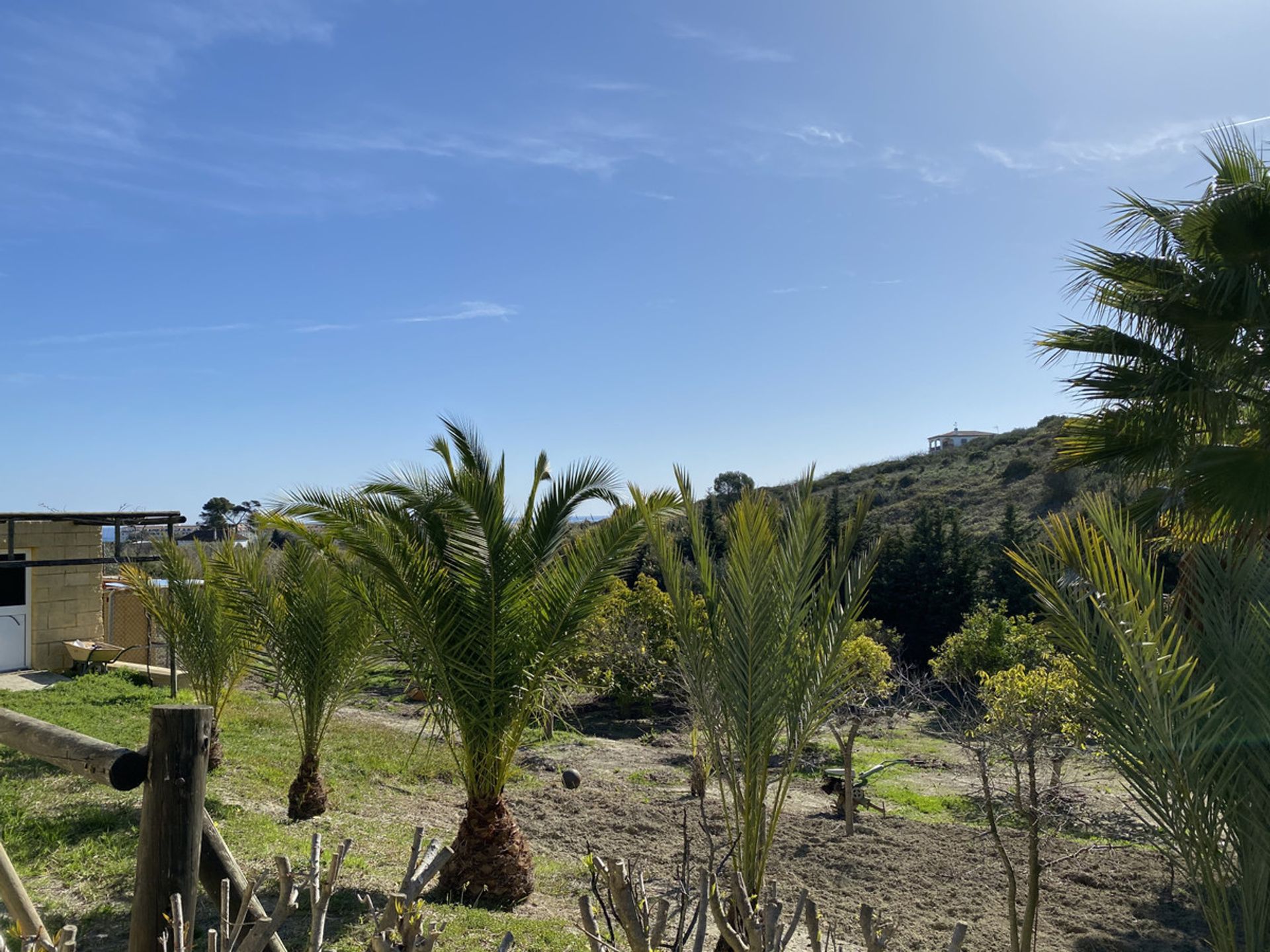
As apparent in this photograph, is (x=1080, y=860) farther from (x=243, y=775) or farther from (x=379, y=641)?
(x=243, y=775)

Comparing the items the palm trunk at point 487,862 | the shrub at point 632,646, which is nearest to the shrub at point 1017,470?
the shrub at point 632,646

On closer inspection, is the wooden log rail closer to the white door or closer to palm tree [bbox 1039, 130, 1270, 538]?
palm tree [bbox 1039, 130, 1270, 538]

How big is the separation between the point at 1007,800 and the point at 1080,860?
1108 mm

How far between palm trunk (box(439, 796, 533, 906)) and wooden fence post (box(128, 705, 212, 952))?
4.54m

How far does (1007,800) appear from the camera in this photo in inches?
431

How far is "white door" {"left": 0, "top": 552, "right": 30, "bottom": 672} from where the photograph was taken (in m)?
16.2

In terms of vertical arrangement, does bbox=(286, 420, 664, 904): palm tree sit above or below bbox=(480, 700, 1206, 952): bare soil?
above

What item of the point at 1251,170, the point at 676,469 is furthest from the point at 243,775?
the point at 1251,170

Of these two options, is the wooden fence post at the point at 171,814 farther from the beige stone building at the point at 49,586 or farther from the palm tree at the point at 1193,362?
the beige stone building at the point at 49,586

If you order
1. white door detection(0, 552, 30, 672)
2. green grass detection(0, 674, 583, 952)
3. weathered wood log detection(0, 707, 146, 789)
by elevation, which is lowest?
green grass detection(0, 674, 583, 952)

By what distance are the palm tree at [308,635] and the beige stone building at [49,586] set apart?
24.5 ft

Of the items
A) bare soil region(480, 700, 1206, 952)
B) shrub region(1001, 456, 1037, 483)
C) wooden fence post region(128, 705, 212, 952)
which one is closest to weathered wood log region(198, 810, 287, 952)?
wooden fence post region(128, 705, 212, 952)

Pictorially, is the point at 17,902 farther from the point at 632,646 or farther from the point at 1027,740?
the point at 632,646

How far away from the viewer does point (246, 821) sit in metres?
8.37
